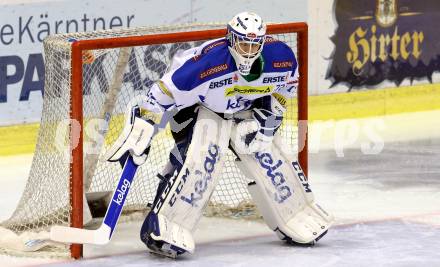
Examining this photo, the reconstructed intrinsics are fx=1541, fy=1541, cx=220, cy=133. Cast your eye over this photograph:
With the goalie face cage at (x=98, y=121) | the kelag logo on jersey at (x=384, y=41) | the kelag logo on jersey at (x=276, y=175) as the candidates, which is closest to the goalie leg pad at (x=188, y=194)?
the kelag logo on jersey at (x=276, y=175)

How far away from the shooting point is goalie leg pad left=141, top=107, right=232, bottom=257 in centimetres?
656

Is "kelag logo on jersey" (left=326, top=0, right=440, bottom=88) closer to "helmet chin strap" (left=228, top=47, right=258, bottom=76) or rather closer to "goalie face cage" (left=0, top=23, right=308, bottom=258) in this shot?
"goalie face cage" (left=0, top=23, right=308, bottom=258)

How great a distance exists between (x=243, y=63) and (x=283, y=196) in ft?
2.39

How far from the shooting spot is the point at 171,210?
6617 millimetres

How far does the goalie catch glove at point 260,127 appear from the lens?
6816 millimetres

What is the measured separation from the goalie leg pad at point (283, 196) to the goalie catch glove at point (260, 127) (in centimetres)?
5

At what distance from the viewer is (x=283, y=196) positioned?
22.7 ft

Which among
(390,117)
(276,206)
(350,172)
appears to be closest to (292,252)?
(276,206)

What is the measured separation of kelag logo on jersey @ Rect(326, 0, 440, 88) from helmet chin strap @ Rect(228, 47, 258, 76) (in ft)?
12.0

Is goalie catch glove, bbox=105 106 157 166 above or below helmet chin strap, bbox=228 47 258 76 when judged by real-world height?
below

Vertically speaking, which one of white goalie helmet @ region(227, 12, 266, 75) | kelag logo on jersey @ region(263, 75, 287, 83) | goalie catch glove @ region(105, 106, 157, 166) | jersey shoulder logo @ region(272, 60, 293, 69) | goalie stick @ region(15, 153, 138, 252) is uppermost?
white goalie helmet @ region(227, 12, 266, 75)

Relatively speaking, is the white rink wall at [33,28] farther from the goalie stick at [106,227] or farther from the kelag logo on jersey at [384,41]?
the goalie stick at [106,227]

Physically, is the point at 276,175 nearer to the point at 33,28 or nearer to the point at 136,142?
the point at 136,142

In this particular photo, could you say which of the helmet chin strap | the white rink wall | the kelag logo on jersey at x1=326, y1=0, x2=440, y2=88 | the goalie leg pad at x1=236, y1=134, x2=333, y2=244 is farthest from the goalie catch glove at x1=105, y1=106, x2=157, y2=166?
the kelag logo on jersey at x1=326, y1=0, x2=440, y2=88
